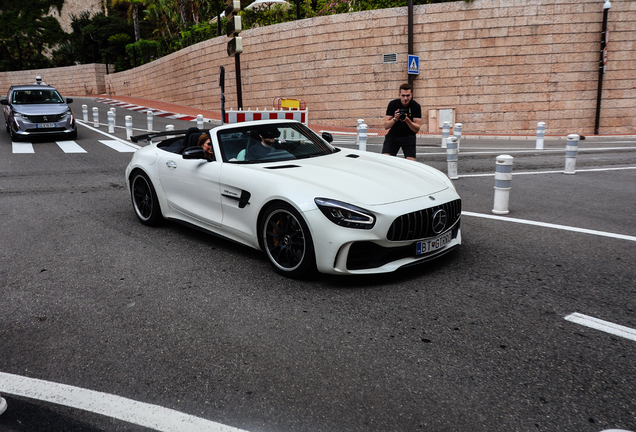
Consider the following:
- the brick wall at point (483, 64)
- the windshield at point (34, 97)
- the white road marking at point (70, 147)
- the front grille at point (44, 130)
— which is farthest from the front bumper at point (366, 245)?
the brick wall at point (483, 64)

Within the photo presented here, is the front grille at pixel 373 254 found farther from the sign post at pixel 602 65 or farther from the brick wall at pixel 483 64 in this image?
the sign post at pixel 602 65

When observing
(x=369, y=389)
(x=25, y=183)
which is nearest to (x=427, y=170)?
(x=369, y=389)

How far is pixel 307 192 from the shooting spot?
4.39 meters

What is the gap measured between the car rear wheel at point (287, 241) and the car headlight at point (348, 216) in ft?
0.81

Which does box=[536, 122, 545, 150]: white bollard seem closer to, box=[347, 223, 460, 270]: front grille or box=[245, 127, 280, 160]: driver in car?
box=[245, 127, 280, 160]: driver in car

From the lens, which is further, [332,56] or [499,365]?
[332,56]

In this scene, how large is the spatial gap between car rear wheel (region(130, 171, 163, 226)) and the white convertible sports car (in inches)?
1.9

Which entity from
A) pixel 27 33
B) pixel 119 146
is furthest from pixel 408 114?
pixel 27 33

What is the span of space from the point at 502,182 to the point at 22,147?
42.7ft

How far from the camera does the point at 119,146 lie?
48.5 ft

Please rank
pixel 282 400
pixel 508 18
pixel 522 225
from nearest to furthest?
pixel 282 400 → pixel 522 225 → pixel 508 18

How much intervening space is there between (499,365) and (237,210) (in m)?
2.76

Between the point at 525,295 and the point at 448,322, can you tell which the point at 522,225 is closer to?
the point at 525,295

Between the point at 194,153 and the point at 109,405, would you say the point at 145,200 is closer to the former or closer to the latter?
the point at 194,153
